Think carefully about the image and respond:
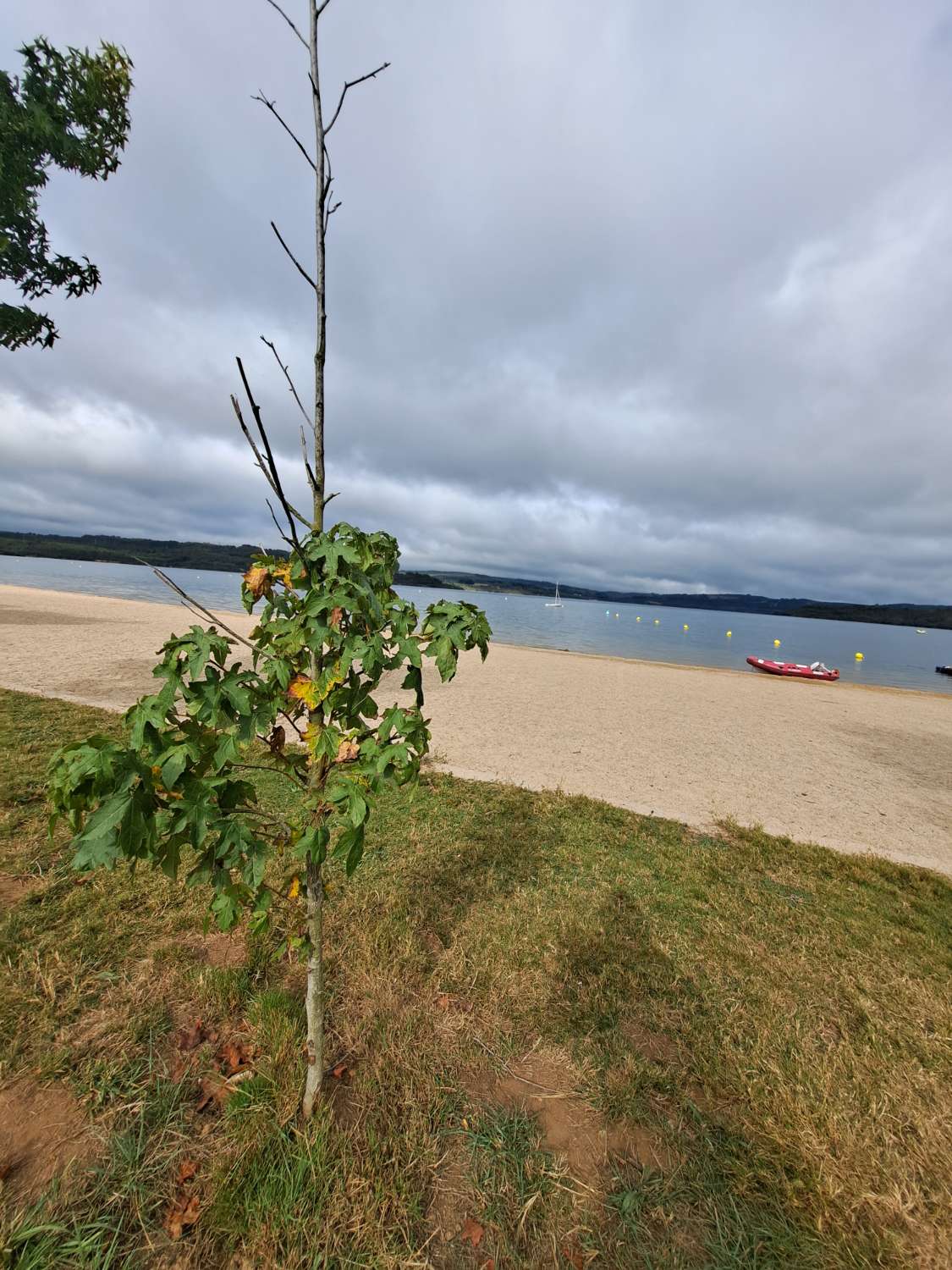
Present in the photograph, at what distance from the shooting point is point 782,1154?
66.4 inches

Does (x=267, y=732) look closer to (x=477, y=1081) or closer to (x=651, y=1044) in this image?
(x=477, y=1081)

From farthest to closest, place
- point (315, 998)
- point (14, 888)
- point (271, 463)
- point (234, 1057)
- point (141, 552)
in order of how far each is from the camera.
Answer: point (141, 552) → point (14, 888) → point (234, 1057) → point (315, 998) → point (271, 463)

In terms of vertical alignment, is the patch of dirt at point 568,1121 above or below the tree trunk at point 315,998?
below

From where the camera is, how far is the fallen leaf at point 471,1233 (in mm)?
1372

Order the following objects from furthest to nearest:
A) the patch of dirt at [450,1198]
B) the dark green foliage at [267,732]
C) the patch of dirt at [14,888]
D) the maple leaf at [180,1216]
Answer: the patch of dirt at [14,888] → the patch of dirt at [450,1198] → the maple leaf at [180,1216] → the dark green foliage at [267,732]

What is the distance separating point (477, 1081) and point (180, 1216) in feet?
4.30

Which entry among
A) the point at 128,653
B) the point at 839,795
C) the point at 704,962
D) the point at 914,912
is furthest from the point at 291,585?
the point at 128,653

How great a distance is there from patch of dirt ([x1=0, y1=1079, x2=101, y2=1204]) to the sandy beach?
540 cm

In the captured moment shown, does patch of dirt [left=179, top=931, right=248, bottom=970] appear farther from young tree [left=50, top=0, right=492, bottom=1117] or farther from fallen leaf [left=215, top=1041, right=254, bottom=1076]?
young tree [left=50, top=0, right=492, bottom=1117]

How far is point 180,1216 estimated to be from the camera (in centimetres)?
134

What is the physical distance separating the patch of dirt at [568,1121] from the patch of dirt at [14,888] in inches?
152

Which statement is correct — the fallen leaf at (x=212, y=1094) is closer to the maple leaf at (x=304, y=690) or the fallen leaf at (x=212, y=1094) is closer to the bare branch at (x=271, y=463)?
the maple leaf at (x=304, y=690)

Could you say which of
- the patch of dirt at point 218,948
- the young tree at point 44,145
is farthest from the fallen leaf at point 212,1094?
the young tree at point 44,145

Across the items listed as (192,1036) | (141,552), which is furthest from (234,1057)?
(141,552)
